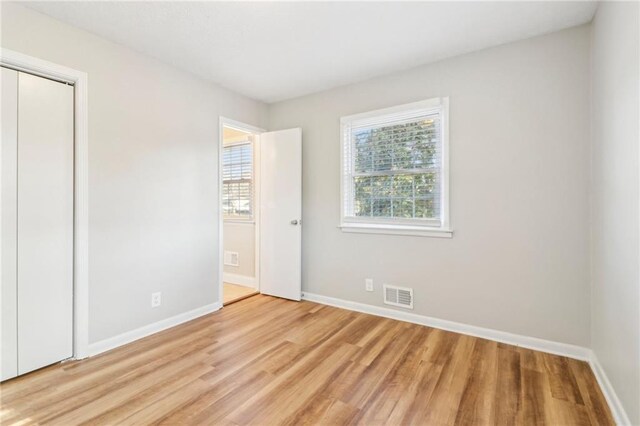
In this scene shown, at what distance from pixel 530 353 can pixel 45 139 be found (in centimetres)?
398

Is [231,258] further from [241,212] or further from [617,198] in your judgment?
[617,198]

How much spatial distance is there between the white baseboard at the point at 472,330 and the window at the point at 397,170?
828 mm

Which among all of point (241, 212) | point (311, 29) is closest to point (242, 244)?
point (241, 212)

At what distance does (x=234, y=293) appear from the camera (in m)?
4.02

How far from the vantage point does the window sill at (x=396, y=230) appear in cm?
284

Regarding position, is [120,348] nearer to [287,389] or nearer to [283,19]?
[287,389]

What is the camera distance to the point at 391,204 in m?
3.19

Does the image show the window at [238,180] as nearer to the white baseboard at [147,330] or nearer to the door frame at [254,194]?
the door frame at [254,194]

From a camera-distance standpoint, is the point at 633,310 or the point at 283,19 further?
the point at 283,19

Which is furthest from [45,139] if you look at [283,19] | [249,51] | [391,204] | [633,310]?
[633,310]

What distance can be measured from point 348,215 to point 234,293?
188cm

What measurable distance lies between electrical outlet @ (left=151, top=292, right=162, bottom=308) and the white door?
4.53 feet

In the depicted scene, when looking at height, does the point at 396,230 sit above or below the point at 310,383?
above

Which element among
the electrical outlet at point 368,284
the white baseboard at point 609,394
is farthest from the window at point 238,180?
the white baseboard at point 609,394
